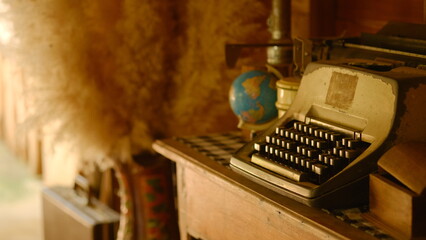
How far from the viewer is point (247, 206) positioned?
165 cm

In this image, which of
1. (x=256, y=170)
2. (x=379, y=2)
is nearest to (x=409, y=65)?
(x=256, y=170)

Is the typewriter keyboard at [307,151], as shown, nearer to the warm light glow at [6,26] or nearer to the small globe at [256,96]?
the small globe at [256,96]

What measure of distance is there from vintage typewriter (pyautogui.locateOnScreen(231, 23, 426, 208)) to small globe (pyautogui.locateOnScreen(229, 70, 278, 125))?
0.26 meters

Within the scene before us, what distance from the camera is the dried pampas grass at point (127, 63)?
234 centimetres

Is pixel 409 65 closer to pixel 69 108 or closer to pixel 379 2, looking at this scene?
pixel 379 2

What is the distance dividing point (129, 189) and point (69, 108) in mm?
368

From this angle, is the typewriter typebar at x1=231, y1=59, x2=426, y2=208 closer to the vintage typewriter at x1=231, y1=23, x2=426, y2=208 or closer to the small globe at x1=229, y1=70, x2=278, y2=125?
the vintage typewriter at x1=231, y1=23, x2=426, y2=208

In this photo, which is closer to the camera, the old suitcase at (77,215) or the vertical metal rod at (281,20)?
the vertical metal rod at (281,20)

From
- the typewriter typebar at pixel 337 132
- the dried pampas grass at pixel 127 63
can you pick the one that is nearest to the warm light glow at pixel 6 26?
the dried pampas grass at pixel 127 63

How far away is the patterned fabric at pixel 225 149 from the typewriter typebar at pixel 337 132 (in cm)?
2

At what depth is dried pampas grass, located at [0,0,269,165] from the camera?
7.67 feet

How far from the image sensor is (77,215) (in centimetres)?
270

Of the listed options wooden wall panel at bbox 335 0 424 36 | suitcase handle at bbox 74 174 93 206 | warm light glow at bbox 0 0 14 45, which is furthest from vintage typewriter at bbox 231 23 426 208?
suitcase handle at bbox 74 174 93 206

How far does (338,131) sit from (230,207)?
0.35 metres
